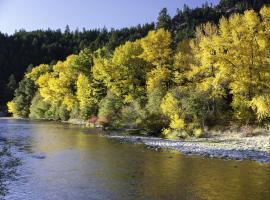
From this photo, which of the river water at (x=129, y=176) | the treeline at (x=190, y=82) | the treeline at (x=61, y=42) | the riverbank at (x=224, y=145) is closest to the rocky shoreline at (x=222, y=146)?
the riverbank at (x=224, y=145)

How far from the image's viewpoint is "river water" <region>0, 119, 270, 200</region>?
73.0ft

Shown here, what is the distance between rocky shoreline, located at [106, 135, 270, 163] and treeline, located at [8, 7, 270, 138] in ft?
12.6

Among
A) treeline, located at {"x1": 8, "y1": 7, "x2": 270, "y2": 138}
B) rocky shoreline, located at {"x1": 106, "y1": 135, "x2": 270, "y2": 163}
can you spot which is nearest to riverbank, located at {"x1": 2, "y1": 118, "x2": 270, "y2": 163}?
rocky shoreline, located at {"x1": 106, "y1": 135, "x2": 270, "y2": 163}

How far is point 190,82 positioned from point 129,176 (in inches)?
1362

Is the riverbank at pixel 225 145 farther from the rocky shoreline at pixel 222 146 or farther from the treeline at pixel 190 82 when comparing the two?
the treeline at pixel 190 82

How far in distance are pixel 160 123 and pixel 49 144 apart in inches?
595

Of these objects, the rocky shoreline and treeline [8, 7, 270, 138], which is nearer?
the rocky shoreline

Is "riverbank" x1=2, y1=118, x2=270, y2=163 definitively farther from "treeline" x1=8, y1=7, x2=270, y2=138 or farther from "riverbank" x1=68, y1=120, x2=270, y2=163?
"treeline" x1=8, y1=7, x2=270, y2=138

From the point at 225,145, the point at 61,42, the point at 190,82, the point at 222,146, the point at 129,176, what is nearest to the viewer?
the point at 129,176

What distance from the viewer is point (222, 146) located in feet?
128

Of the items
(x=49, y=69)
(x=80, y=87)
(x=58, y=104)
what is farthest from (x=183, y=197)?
(x=49, y=69)

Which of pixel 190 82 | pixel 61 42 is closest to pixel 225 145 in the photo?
pixel 190 82

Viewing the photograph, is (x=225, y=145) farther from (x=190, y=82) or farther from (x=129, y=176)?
(x=190, y=82)

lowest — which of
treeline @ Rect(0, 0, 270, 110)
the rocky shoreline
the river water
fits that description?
the river water
